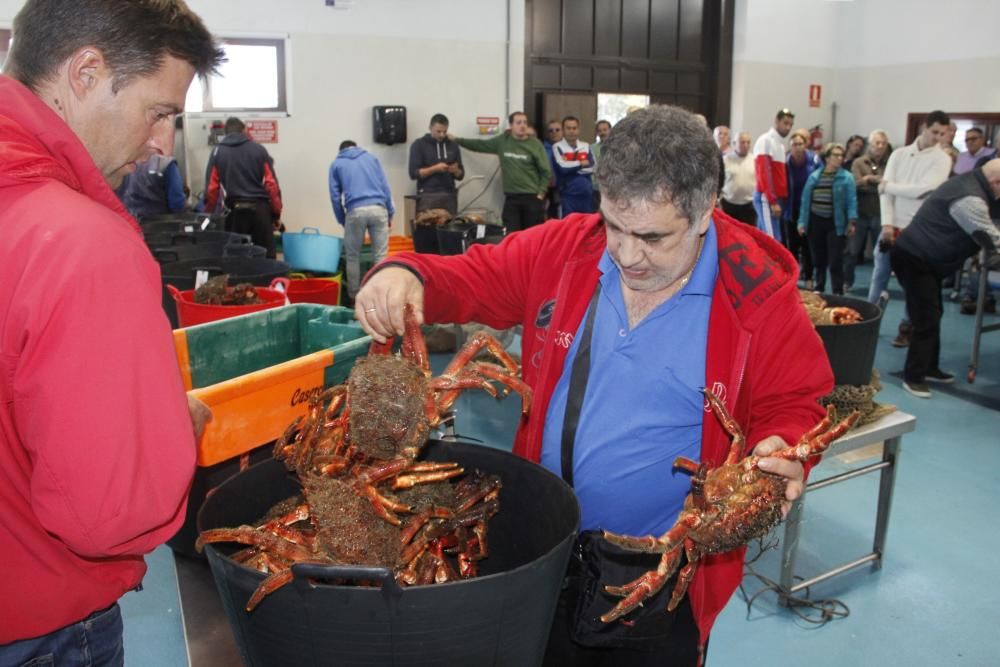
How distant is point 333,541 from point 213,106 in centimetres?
840

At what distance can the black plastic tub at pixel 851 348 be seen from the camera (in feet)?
9.44

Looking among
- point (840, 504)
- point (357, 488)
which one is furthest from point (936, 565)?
point (357, 488)

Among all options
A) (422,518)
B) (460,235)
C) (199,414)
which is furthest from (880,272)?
(199,414)

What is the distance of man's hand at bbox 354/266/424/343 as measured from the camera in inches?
64.0

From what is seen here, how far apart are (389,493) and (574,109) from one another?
9.88 m

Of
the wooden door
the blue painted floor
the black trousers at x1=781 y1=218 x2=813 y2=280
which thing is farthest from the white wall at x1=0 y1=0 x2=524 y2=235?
the blue painted floor

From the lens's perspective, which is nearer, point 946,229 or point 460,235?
point 946,229

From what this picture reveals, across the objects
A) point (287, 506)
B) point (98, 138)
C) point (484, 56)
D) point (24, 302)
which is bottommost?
point (287, 506)

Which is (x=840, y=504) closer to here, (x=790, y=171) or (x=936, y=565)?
(x=936, y=565)

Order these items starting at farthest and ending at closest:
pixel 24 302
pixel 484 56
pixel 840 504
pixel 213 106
Result: pixel 484 56
pixel 213 106
pixel 840 504
pixel 24 302

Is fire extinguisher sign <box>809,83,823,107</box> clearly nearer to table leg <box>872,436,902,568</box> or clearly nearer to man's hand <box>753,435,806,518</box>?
table leg <box>872,436,902,568</box>

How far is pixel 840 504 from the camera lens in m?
3.84

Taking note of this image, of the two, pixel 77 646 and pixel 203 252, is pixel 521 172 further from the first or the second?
pixel 77 646

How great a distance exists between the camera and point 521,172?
9.34 meters
